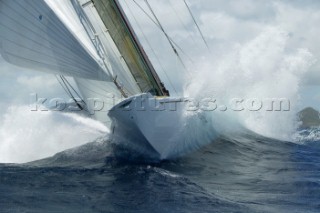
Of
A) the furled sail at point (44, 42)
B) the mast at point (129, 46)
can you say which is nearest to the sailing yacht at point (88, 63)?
the furled sail at point (44, 42)

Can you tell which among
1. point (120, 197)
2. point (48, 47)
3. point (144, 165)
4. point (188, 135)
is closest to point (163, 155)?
point (144, 165)

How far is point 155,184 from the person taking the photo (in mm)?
8234

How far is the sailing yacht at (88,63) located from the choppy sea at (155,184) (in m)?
0.70

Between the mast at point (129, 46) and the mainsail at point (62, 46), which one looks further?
the mast at point (129, 46)

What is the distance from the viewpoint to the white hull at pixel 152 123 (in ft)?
31.8

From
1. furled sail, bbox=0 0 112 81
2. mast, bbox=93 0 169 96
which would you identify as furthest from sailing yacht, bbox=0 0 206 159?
mast, bbox=93 0 169 96

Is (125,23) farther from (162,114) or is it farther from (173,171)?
(173,171)

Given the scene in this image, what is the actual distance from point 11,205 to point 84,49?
15.1ft

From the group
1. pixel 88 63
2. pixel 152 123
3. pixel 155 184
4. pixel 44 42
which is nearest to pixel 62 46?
pixel 44 42

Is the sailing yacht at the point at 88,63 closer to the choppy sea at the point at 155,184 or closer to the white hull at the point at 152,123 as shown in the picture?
the white hull at the point at 152,123

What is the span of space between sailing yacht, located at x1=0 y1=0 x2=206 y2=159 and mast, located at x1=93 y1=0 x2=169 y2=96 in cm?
60

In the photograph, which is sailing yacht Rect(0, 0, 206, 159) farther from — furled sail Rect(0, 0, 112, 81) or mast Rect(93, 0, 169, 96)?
mast Rect(93, 0, 169, 96)

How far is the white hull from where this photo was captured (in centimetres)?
Result: 969

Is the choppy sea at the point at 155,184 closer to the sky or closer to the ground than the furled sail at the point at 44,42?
closer to the ground
